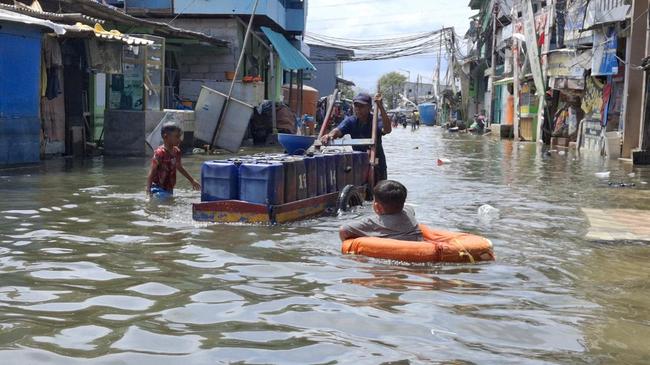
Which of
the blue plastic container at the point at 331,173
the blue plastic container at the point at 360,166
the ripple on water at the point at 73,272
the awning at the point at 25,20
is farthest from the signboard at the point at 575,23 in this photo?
the ripple on water at the point at 73,272

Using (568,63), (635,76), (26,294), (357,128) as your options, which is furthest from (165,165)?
(568,63)

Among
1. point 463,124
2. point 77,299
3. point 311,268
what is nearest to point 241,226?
point 311,268

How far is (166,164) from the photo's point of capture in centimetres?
945

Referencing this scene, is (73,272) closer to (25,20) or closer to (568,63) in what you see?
(25,20)

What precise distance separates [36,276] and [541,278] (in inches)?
151

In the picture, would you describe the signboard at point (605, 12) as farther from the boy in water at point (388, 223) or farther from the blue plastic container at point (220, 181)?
the boy in water at point (388, 223)

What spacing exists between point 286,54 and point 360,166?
59.4 feet

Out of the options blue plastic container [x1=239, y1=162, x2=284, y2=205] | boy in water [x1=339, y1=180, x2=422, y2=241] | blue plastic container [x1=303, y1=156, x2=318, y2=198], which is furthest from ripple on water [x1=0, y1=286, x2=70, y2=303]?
blue plastic container [x1=303, y1=156, x2=318, y2=198]

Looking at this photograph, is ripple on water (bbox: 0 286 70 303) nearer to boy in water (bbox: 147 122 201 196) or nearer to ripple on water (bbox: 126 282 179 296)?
ripple on water (bbox: 126 282 179 296)

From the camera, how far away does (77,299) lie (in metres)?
4.69

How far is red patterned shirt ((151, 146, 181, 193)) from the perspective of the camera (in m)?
9.29

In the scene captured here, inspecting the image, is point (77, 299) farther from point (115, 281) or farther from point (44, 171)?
point (44, 171)

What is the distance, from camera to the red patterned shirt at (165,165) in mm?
9289

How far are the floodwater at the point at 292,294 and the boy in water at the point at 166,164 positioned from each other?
400mm
